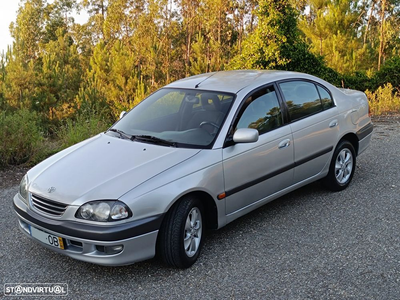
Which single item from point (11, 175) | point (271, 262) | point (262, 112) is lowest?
point (271, 262)

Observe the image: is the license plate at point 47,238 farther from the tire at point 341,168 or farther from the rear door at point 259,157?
the tire at point 341,168

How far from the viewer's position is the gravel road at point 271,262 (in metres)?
3.49

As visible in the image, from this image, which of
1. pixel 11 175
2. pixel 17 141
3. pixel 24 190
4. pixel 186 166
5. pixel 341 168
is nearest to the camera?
pixel 186 166

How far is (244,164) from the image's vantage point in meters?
4.26

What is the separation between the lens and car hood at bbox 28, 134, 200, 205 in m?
3.56

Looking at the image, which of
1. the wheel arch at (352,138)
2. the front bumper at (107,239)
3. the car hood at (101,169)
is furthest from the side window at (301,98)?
the front bumper at (107,239)

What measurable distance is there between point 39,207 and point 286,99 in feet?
9.30

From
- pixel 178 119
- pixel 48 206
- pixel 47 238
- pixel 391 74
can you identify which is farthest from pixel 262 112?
pixel 391 74

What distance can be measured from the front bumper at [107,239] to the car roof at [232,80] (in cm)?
180

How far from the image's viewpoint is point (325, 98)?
5.45 m

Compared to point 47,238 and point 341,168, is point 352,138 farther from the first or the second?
point 47,238

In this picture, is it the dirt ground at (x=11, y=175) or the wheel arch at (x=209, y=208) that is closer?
the wheel arch at (x=209, y=208)

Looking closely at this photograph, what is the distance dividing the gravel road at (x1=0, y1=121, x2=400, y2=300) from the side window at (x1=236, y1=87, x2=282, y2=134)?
3.54 feet

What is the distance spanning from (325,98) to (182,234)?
2810 millimetres
